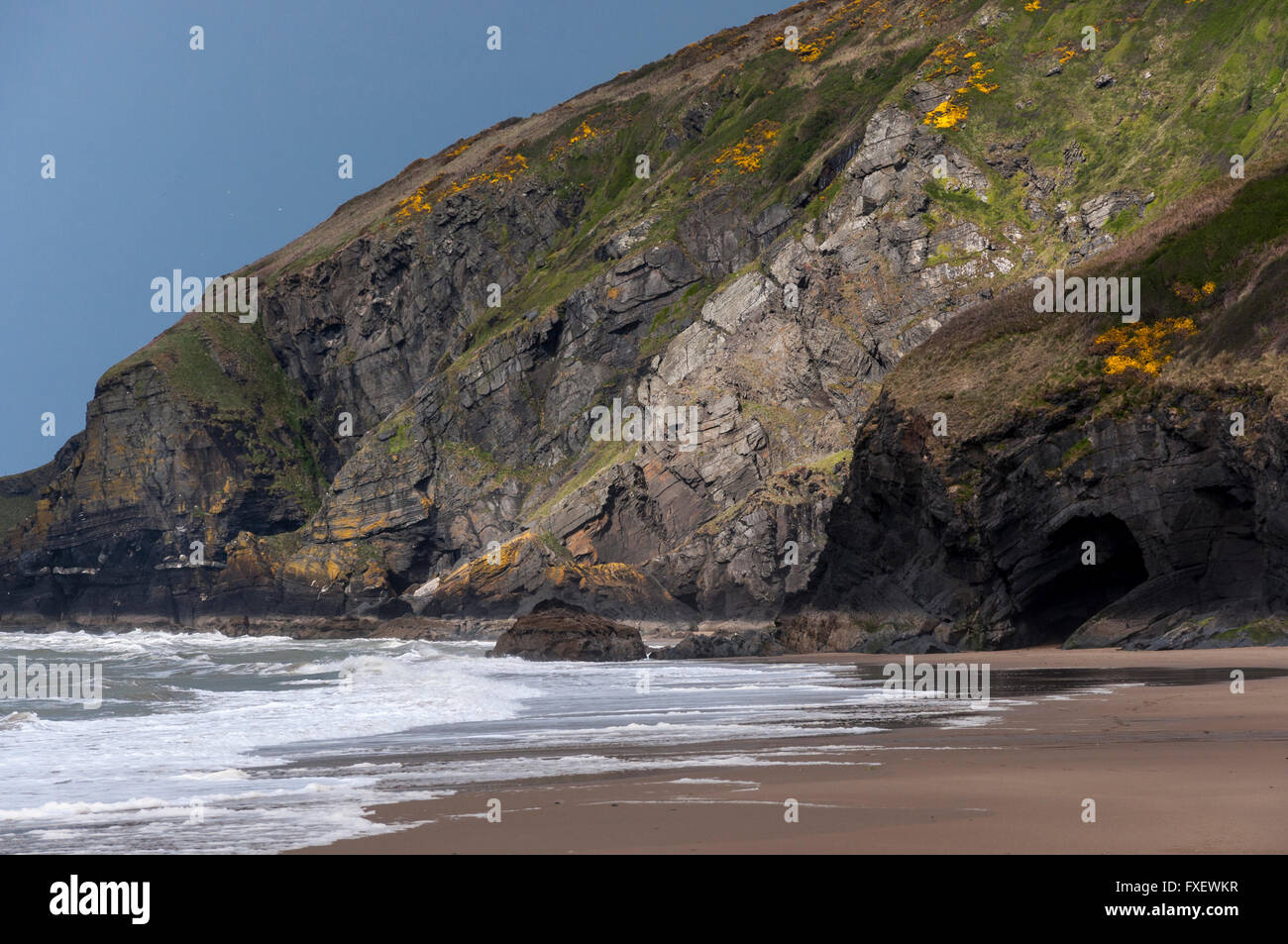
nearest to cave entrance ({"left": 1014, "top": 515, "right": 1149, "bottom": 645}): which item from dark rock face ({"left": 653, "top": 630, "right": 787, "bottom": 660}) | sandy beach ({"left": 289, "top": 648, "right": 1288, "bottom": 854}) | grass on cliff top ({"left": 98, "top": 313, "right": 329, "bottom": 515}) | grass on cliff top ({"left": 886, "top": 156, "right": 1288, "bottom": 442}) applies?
grass on cliff top ({"left": 886, "top": 156, "right": 1288, "bottom": 442})

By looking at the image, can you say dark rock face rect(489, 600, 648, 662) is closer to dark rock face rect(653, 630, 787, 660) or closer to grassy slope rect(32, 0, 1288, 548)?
dark rock face rect(653, 630, 787, 660)

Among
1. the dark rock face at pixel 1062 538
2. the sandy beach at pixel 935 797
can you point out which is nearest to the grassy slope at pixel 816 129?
the dark rock face at pixel 1062 538

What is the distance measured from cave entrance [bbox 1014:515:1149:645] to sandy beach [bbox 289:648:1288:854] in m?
17.1

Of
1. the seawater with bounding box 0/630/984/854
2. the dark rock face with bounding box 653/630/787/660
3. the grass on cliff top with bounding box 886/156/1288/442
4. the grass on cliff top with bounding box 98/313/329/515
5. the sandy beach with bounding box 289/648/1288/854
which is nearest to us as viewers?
the sandy beach with bounding box 289/648/1288/854

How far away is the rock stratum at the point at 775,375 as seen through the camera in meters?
30.1

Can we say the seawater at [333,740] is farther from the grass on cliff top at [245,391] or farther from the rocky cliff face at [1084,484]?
the grass on cliff top at [245,391]

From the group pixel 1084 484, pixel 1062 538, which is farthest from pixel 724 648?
pixel 1084 484

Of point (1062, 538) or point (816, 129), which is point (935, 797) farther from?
point (816, 129)

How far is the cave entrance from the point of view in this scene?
29.5 m

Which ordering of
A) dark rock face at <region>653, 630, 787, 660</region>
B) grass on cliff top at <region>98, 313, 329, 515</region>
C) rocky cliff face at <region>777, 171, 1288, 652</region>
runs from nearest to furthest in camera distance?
rocky cliff face at <region>777, 171, 1288, 652</region>
dark rock face at <region>653, 630, 787, 660</region>
grass on cliff top at <region>98, 313, 329, 515</region>

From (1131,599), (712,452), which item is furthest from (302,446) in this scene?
(1131,599)

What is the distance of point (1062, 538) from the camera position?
1184 inches

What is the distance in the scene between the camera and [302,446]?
107m

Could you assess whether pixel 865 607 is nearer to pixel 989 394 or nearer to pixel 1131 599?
pixel 989 394
